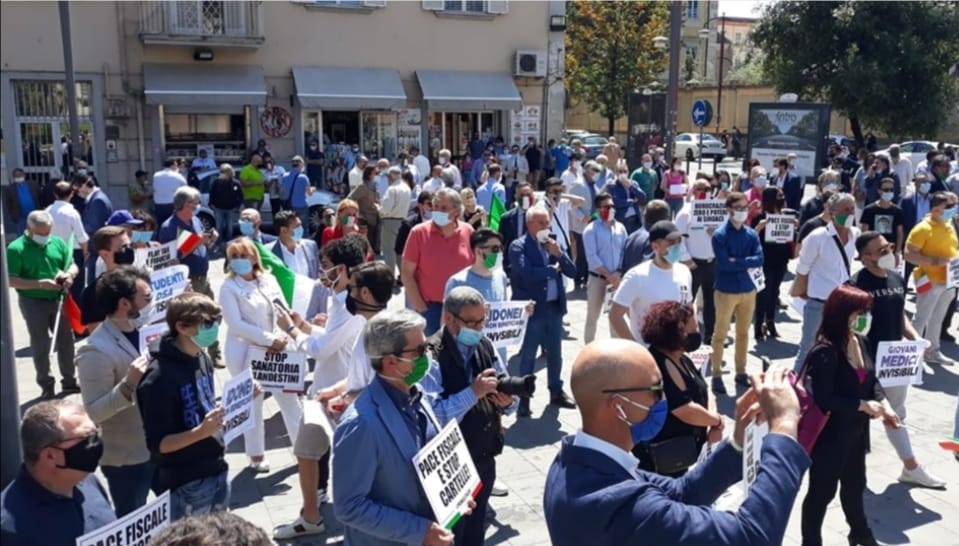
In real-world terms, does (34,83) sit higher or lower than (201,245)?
higher

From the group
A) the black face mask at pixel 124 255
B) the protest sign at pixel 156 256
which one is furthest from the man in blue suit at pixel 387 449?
the protest sign at pixel 156 256

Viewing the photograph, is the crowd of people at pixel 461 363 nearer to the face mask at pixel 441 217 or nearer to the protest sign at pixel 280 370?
the face mask at pixel 441 217

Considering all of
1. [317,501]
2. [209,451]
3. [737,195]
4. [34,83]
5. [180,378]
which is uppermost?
[34,83]

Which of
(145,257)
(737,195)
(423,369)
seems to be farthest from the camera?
(737,195)

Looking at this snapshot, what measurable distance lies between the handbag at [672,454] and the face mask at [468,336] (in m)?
1.04

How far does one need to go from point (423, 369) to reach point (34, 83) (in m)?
22.0

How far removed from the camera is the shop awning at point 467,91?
1041 inches

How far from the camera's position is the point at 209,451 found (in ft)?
13.8

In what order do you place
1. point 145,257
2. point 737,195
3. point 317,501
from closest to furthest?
point 317,501
point 145,257
point 737,195

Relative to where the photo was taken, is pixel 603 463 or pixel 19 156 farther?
pixel 19 156

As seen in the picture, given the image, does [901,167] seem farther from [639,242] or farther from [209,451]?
[209,451]

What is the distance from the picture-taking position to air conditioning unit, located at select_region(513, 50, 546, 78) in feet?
91.8

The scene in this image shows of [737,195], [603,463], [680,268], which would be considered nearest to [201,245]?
[680,268]

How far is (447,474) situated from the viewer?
11.7 feet
